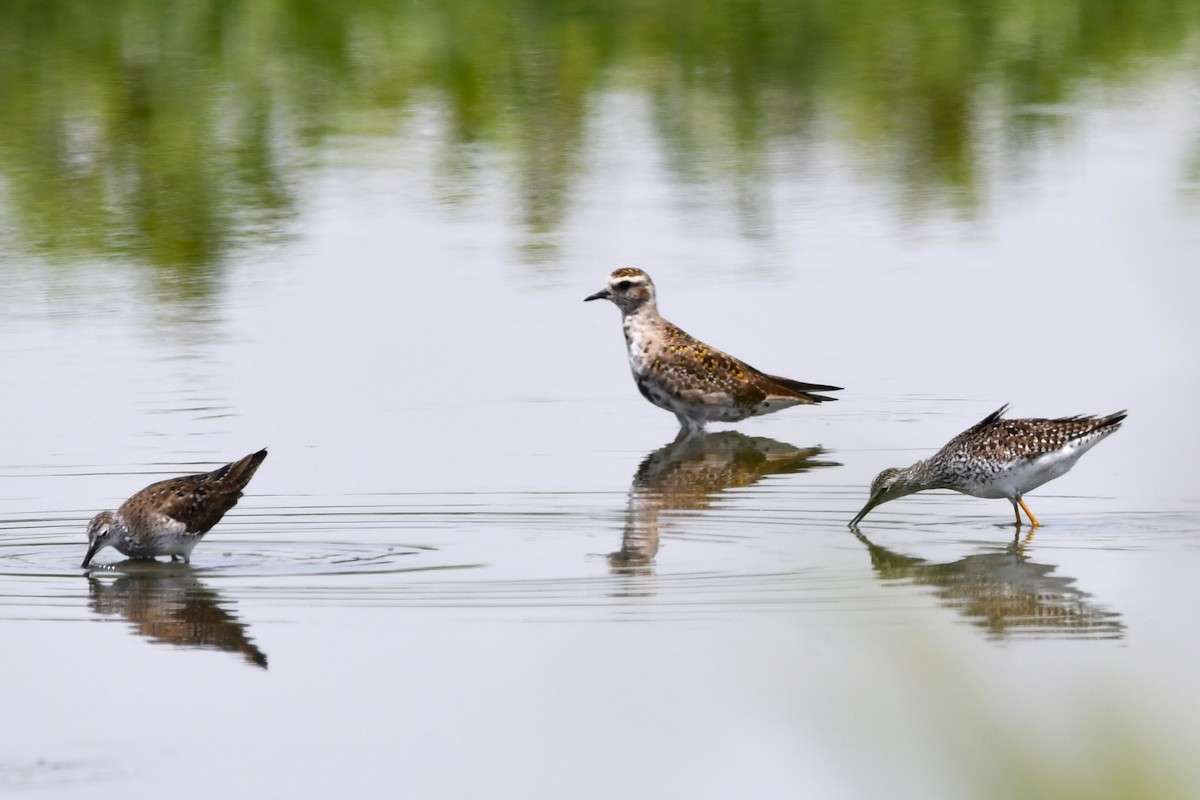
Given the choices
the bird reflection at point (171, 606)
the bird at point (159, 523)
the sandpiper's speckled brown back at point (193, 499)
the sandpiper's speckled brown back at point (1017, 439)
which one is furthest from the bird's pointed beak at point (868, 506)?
the bird reflection at point (171, 606)

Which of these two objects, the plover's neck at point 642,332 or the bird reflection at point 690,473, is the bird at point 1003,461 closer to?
the bird reflection at point 690,473

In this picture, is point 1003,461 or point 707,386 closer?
point 1003,461

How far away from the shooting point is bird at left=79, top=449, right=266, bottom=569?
824 cm

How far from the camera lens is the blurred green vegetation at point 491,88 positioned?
17.3 m

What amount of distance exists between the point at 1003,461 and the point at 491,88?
44.7 ft

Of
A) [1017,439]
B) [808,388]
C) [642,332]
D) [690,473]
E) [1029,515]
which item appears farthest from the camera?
[642,332]

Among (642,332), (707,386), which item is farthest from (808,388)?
(642,332)

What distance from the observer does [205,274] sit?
14758 mm

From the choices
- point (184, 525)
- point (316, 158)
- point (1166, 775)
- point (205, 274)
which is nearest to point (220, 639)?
point (184, 525)

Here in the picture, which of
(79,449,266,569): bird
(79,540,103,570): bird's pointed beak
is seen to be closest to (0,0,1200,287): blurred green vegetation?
(79,449,266,569): bird

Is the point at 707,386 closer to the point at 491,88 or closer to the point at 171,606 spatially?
the point at 171,606

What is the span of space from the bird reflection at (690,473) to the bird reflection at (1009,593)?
3.20 feet

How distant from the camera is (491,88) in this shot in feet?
71.1

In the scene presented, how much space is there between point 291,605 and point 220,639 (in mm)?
538
